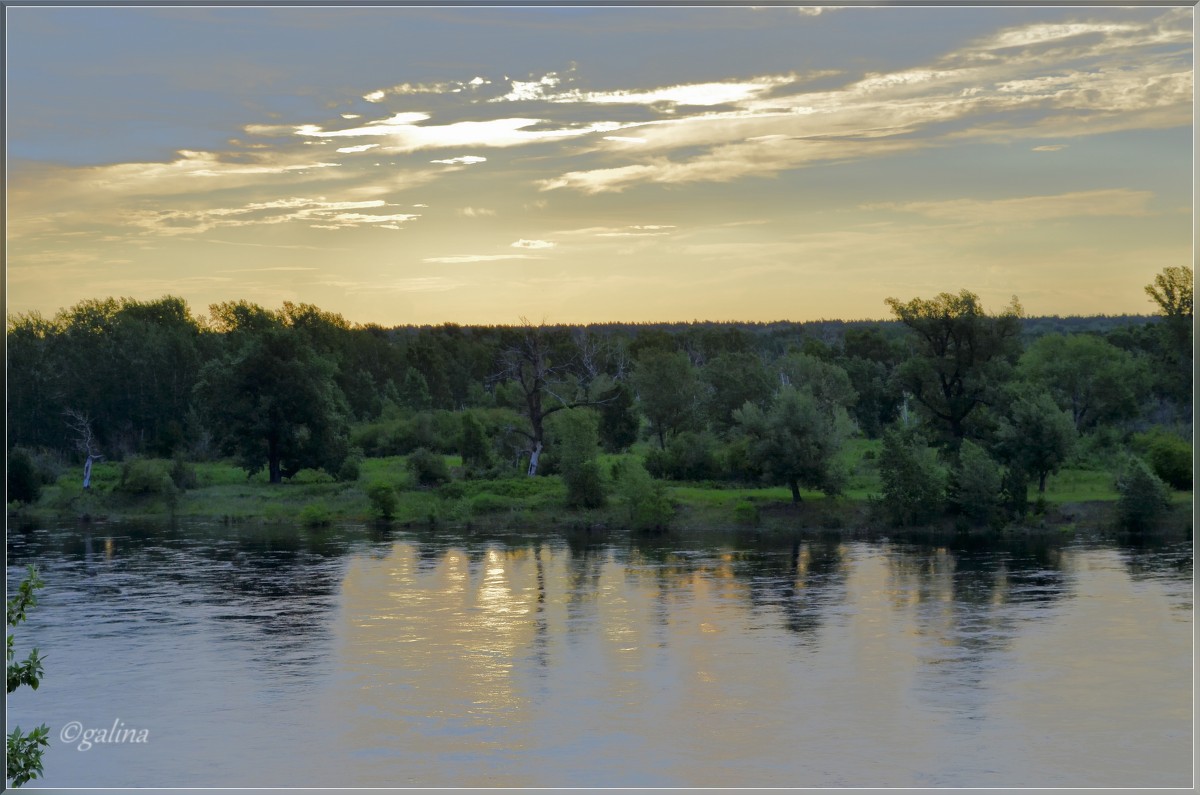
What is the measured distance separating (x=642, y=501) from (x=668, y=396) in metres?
13.7

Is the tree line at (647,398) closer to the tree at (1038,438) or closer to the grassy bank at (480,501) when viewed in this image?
the tree at (1038,438)

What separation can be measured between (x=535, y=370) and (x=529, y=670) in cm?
2592

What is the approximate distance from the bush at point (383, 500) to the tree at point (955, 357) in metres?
19.1

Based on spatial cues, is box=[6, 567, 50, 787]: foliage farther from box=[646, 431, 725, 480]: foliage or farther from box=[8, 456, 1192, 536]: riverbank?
box=[646, 431, 725, 480]: foliage

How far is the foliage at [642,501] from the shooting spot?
39781 millimetres

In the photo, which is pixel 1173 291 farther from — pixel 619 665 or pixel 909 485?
pixel 619 665

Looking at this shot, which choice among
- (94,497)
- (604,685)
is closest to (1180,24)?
(604,685)

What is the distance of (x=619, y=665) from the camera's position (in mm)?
22953

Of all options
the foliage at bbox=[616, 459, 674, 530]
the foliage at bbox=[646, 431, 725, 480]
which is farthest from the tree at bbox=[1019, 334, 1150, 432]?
the foliage at bbox=[616, 459, 674, 530]

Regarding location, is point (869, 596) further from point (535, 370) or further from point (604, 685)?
point (535, 370)

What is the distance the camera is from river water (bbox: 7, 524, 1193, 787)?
17.5 m

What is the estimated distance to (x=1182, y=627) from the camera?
1003 inches

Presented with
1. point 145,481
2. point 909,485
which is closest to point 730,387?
point 909,485

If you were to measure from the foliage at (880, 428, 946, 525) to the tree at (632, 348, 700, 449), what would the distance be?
1560 cm
